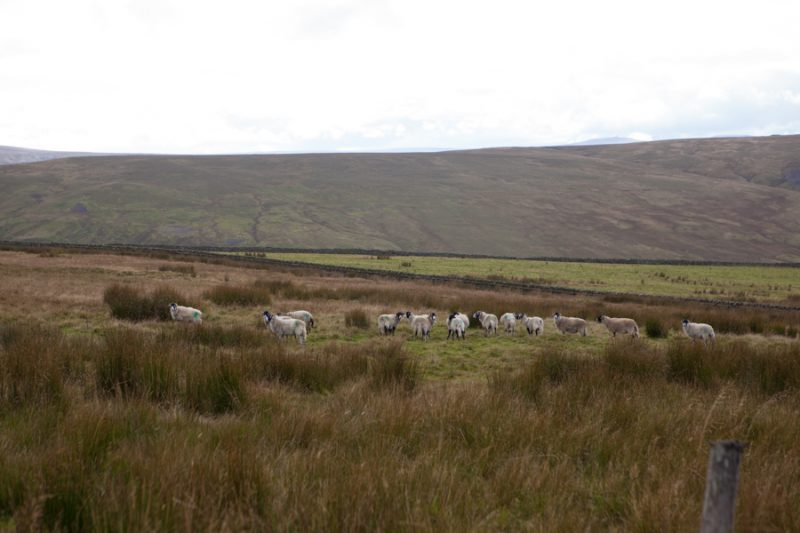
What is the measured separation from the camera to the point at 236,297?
21.9m

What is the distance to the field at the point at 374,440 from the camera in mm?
3789

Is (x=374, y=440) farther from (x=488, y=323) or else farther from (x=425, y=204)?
(x=425, y=204)

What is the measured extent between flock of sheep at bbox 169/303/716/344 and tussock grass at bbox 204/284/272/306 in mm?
3709

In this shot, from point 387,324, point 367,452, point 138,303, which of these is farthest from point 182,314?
point 367,452

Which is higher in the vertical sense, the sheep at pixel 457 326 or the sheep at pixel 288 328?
the sheep at pixel 288 328

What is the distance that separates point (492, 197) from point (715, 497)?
14748cm

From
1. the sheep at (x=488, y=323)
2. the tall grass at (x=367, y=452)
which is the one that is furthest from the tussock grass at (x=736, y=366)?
the sheep at (x=488, y=323)

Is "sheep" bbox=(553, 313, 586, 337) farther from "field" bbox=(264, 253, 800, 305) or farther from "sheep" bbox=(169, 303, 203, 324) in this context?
"field" bbox=(264, 253, 800, 305)

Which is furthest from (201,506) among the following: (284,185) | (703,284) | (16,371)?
(284,185)

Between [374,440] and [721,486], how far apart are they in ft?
9.79

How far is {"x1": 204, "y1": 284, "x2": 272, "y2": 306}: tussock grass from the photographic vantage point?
21.6 m

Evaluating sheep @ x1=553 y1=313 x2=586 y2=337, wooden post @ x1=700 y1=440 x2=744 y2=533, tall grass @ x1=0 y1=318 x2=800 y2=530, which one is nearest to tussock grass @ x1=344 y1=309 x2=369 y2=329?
sheep @ x1=553 y1=313 x2=586 y2=337

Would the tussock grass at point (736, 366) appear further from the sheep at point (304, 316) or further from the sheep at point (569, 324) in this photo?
the sheep at point (304, 316)

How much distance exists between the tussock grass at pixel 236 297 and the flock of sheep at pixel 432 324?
3.71 m
